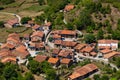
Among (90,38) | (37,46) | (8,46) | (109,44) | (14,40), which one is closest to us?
(109,44)

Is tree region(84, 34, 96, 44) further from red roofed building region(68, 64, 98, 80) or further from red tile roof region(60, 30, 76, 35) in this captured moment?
red roofed building region(68, 64, 98, 80)

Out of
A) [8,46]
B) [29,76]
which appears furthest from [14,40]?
[29,76]

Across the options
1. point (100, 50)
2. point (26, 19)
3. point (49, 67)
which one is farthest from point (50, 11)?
point (49, 67)

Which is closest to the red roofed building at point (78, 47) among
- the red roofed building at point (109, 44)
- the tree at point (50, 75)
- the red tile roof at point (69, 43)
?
the red tile roof at point (69, 43)

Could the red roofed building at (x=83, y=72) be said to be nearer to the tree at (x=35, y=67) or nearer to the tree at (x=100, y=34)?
the tree at (x=35, y=67)

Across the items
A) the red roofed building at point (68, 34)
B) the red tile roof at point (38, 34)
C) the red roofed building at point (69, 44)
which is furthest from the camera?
the red tile roof at point (38, 34)

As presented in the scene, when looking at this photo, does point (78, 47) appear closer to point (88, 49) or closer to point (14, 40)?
point (88, 49)

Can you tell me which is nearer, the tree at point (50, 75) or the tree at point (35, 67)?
the tree at point (50, 75)

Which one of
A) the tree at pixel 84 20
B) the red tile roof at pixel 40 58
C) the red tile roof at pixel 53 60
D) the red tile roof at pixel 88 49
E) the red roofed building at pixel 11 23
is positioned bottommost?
the red roofed building at pixel 11 23

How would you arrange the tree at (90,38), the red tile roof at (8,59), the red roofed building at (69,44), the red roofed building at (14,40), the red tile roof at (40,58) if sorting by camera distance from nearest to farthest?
the red tile roof at (40,58) < the red tile roof at (8,59) < the red roofed building at (69,44) < the tree at (90,38) < the red roofed building at (14,40)
